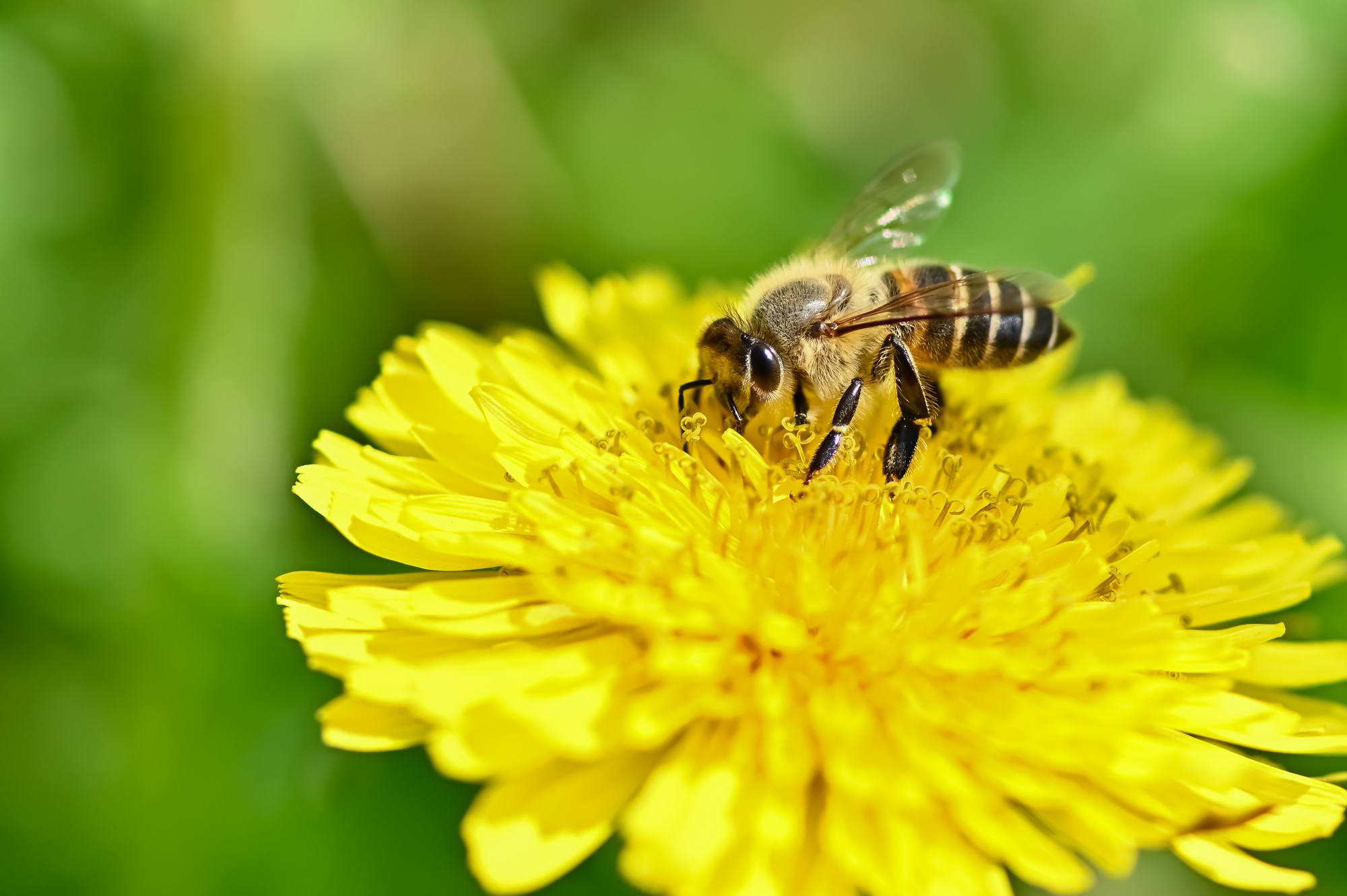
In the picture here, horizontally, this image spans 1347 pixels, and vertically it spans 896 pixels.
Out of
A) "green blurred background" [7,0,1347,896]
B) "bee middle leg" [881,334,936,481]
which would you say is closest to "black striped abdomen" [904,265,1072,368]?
"bee middle leg" [881,334,936,481]

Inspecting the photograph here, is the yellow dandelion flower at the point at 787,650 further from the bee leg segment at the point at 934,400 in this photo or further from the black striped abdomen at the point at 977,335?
the black striped abdomen at the point at 977,335

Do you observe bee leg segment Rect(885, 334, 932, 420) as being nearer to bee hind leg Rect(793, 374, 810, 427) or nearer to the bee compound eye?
bee hind leg Rect(793, 374, 810, 427)

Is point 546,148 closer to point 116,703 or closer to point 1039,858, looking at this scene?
point 116,703

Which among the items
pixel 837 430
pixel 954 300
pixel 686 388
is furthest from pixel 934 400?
pixel 686 388

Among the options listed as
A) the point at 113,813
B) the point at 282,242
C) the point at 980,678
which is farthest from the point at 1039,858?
the point at 282,242

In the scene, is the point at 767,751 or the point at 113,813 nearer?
the point at 767,751

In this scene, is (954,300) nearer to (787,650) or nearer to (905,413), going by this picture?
(905,413)
